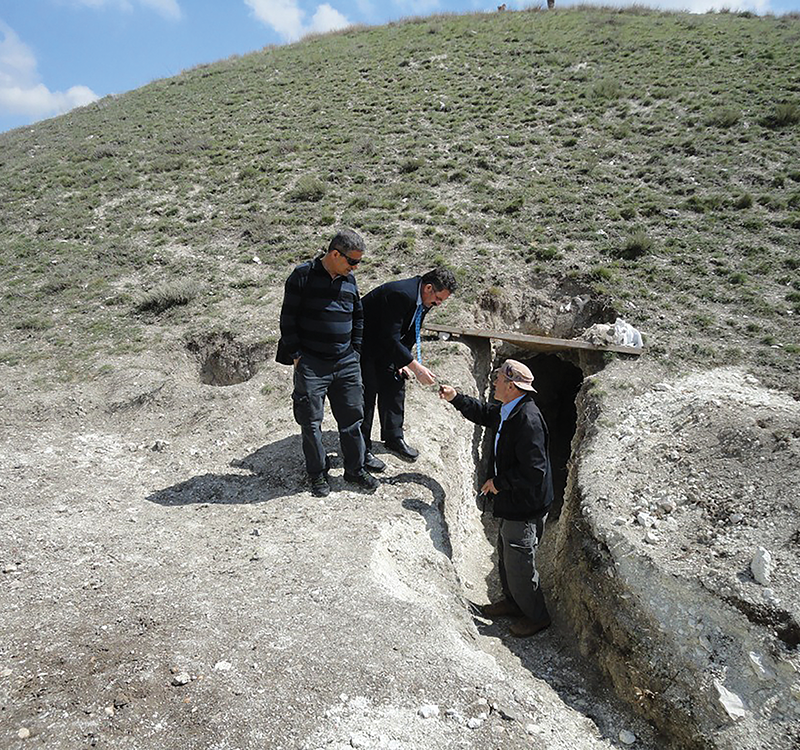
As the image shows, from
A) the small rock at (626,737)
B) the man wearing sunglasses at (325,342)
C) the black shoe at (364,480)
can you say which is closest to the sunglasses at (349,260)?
the man wearing sunglasses at (325,342)

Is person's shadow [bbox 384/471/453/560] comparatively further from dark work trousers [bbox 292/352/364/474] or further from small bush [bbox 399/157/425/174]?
small bush [bbox 399/157/425/174]

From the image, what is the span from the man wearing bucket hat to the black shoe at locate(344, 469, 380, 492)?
4.65 ft

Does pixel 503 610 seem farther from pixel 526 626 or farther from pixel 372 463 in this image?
pixel 372 463

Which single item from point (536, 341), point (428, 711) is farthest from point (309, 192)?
point (428, 711)

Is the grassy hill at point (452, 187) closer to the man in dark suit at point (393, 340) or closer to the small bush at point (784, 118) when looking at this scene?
the small bush at point (784, 118)

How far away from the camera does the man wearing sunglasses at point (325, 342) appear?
18.3ft

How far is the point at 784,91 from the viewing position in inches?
770

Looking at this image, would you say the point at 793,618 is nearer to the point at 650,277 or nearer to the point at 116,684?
the point at 116,684

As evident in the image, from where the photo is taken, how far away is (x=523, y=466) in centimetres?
524

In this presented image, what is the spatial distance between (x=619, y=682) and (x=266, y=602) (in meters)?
3.29

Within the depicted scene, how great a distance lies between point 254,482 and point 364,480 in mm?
1485

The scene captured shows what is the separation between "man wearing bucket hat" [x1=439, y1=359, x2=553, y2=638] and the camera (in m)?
5.20

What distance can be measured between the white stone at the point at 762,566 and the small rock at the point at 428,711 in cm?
337

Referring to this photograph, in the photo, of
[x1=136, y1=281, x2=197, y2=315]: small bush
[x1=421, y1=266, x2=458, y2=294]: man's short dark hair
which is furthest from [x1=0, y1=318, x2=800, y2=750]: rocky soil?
[x1=136, y1=281, x2=197, y2=315]: small bush
